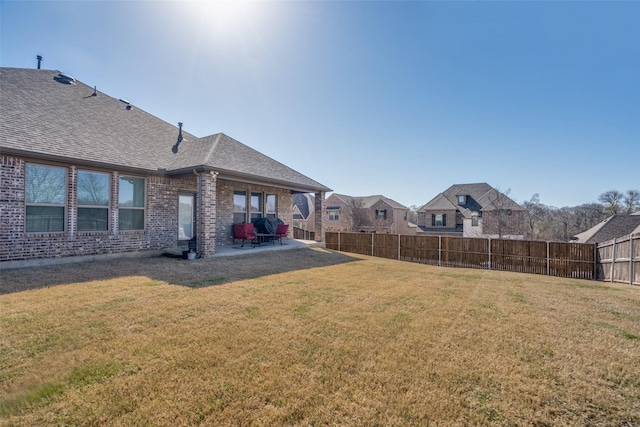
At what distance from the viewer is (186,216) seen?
37.8ft

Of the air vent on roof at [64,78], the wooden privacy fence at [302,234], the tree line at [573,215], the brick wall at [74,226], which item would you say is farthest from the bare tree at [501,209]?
the air vent on roof at [64,78]

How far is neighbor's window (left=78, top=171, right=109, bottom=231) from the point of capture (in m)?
8.45

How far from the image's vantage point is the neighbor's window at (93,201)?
8.45 meters

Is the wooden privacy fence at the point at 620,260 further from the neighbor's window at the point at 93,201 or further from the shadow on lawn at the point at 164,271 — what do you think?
the neighbor's window at the point at 93,201

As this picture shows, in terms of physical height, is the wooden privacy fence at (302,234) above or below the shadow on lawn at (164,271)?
above

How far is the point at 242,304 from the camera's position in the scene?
4832 millimetres

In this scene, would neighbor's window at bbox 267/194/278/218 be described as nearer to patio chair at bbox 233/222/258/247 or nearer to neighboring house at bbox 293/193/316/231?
patio chair at bbox 233/222/258/247

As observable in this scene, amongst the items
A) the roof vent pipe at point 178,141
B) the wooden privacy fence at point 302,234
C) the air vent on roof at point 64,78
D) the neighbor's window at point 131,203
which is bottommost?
the wooden privacy fence at point 302,234

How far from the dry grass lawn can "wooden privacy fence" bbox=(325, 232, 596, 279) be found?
8.20 meters

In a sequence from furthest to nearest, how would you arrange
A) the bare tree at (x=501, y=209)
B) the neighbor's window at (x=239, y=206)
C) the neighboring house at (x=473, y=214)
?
the neighboring house at (x=473, y=214) < the bare tree at (x=501, y=209) < the neighbor's window at (x=239, y=206)

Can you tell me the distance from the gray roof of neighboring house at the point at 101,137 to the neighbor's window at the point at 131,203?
67 centimetres

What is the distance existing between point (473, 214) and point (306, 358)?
114ft

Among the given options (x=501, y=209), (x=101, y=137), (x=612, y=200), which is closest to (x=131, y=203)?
(x=101, y=137)

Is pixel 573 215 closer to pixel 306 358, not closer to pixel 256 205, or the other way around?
pixel 256 205
